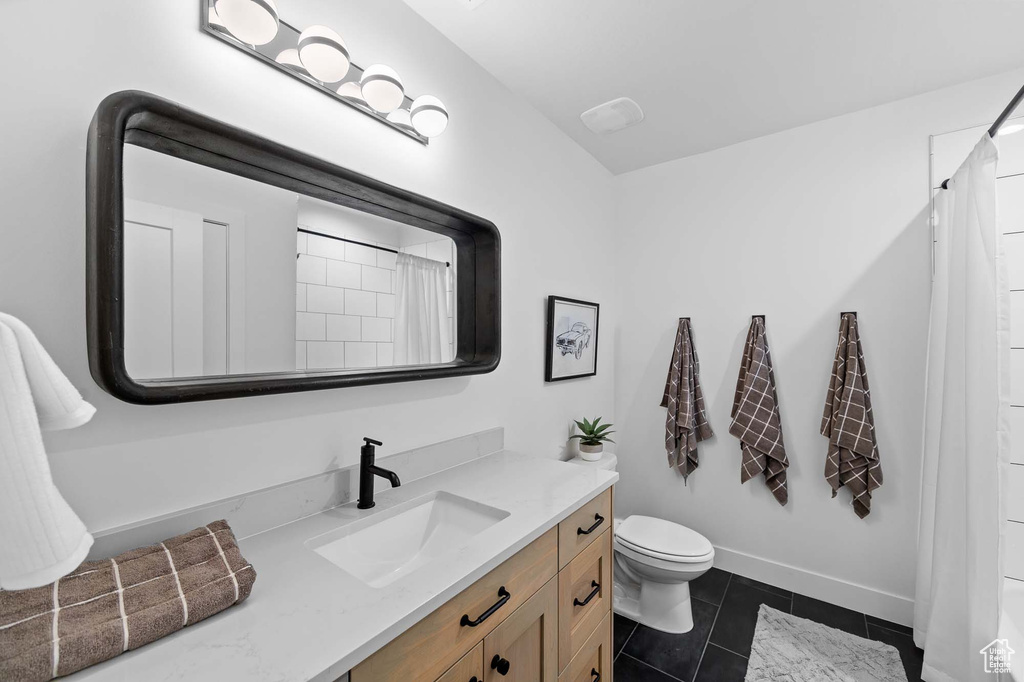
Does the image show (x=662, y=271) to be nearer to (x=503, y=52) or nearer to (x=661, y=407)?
(x=661, y=407)

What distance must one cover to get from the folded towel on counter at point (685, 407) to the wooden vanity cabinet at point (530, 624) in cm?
112

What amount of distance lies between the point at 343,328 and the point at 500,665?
3.05 feet

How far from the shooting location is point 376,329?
1.32 meters

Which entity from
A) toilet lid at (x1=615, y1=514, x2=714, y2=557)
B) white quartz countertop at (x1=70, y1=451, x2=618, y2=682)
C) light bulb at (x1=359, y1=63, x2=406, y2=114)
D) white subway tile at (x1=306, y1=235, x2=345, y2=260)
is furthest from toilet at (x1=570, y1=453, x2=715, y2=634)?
light bulb at (x1=359, y1=63, x2=406, y2=114)

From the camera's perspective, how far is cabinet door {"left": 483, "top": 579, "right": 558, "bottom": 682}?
37.9 inches

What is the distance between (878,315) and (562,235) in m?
1.55

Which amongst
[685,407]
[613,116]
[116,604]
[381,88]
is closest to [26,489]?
[116,604]

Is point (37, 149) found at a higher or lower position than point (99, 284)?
higher

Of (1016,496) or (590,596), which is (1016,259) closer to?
(1016,496)

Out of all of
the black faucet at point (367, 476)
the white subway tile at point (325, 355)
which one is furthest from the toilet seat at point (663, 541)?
the white subway tile at point (325, 355)

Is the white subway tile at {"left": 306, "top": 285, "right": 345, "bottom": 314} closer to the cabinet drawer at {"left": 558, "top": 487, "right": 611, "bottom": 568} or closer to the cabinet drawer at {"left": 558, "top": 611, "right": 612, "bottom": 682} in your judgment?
the cabinet drawer at {"left": 558, "top": 487, "right": 611, "bottom": 568}

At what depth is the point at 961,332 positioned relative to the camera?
5.04 ft

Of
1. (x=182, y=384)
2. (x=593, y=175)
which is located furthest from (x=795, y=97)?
(x=182, y=384)

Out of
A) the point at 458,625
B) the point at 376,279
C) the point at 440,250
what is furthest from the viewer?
the point at 440,250
